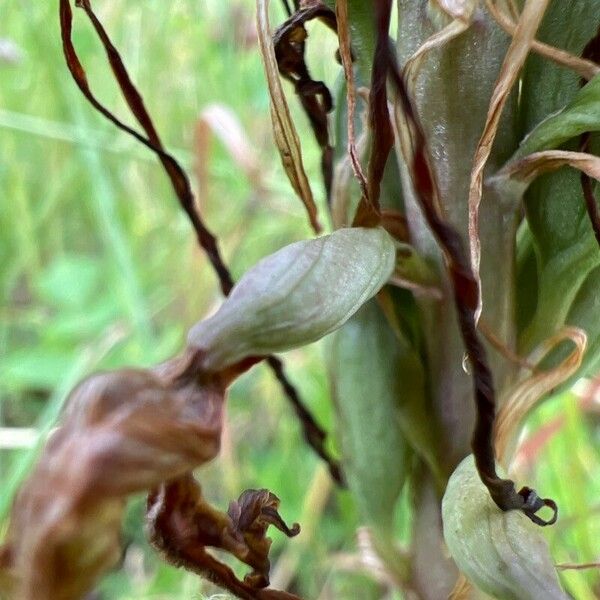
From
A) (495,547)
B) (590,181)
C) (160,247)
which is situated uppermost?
(590,181)

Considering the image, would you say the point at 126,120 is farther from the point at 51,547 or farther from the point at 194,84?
the point at 51,547

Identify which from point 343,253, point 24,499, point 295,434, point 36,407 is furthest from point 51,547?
point 36,407

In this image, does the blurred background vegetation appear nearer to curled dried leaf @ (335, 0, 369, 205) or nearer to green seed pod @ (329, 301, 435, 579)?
green seed pod @ (329, 301, 435, 579)

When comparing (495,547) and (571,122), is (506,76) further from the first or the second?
(495,547)

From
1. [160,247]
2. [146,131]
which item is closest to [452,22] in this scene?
[146,131]

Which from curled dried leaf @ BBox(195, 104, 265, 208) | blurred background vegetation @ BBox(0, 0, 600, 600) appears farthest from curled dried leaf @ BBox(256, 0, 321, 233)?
curled dried leaf @ BBox(195, 104, 265, 208)

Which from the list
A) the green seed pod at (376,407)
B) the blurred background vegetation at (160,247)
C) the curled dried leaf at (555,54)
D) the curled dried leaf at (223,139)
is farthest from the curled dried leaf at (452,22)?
the curled dried leaf at (223,139)
